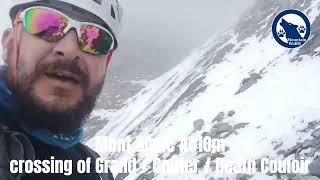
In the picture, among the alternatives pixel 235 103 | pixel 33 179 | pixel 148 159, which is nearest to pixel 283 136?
pixel 235 103

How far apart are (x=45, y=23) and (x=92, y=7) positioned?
11.5 inches

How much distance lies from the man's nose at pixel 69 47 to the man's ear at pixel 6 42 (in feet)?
0.95

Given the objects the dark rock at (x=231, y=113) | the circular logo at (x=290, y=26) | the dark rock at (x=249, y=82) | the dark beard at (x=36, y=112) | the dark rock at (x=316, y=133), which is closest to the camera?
the dark beard at (x=36, y=112)

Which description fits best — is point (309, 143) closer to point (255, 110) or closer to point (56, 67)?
point (255, 110)

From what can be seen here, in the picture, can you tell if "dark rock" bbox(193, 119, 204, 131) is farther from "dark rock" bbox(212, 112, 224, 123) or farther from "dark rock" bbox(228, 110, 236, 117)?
"dark rock" bbox(228, 110, 236, 117)

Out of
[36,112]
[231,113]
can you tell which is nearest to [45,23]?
[36,112]

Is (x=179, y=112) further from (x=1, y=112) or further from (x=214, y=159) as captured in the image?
(x=1, y=112)

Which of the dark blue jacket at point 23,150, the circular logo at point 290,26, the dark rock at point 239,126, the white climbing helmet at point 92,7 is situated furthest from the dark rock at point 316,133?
the white climbing helmet at point 92,7

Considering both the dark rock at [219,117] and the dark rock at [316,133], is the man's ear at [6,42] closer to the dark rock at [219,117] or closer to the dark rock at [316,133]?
the dark rock at [316,133]

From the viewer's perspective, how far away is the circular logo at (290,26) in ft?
26.9

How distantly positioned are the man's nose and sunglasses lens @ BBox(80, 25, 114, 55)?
0.04m

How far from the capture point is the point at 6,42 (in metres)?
2.21

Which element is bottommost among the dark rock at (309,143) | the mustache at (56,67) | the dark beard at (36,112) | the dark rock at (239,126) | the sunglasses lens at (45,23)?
the dark rock at (309,143)

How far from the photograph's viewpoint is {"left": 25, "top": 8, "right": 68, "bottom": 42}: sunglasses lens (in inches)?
85.5
